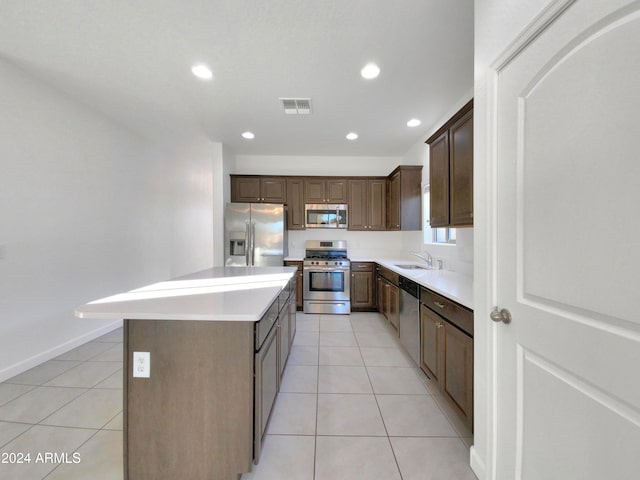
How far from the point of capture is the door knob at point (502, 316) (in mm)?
1111

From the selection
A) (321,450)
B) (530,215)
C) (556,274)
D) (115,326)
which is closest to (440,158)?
(530,215)

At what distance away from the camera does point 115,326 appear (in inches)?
134

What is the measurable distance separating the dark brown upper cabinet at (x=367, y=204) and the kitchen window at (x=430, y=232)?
2.70ft

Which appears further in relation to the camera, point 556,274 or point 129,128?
point 129,128

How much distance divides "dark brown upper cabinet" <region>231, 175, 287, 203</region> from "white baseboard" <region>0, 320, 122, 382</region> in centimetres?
260

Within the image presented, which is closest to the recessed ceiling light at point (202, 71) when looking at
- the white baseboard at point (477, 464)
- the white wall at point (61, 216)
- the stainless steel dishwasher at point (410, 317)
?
the white wall at point (61, 216)

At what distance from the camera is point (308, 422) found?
1.71 m

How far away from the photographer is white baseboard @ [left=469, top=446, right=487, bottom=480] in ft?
4.25

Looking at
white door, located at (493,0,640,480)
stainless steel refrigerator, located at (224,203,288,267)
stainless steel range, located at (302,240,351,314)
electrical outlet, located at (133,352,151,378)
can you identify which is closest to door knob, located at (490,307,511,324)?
white door, located at (493,0,640,480)

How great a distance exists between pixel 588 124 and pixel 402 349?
103 inches

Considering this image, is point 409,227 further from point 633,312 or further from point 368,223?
point 633,312

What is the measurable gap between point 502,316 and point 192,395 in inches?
60.0

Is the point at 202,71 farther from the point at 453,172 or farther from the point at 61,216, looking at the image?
the point at 453,172

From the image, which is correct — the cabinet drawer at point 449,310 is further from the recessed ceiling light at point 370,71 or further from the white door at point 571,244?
the recessed ceiling light at point 370,71
